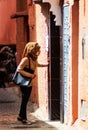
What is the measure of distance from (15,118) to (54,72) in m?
1.62

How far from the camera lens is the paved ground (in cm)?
1141

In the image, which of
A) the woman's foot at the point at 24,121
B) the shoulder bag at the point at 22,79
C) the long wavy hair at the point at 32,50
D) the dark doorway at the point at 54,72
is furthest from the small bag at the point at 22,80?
the woman's foot at the point at 24,121

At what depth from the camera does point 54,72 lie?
39.7 ft

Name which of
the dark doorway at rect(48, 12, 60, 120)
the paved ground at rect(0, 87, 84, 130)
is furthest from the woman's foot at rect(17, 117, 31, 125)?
the dark doorway at rect(48, 12, 60, 120)

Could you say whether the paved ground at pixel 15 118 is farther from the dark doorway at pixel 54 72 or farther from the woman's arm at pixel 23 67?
the woman's arm at pixel 23 67

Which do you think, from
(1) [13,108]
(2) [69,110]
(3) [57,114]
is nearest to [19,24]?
(1) [13,108]

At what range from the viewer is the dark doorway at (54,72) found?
39.3 feet

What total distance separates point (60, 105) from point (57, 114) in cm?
46

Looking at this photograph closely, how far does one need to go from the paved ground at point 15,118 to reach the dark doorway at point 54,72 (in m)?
0.30

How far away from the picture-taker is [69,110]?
1077cm

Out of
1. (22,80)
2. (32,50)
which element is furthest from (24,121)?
(32,50)

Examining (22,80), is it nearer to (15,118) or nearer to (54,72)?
(54,72)

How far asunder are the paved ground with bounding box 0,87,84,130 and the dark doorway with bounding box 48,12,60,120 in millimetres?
304

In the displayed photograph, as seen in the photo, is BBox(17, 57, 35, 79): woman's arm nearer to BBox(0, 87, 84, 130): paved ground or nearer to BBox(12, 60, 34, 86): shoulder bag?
BBox(12, 60, 34, 86): shoulder bag
